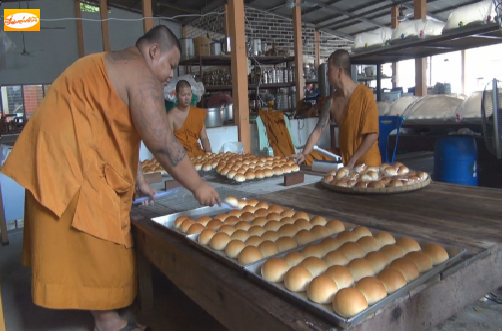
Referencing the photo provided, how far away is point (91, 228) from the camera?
173 centimetres

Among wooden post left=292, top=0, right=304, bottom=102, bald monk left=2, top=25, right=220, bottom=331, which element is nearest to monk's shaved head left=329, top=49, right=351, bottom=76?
bald monk left=2, top=25, right=220, bottom=331

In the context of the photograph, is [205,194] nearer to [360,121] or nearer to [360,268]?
[360,268]

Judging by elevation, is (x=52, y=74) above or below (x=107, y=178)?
above

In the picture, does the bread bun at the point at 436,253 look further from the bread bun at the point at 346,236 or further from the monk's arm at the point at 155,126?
the monk's arm at the point at 155,126

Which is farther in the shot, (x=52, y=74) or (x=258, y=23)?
Answer: (x=52, y=74)

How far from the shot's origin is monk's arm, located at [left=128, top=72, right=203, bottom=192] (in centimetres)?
167

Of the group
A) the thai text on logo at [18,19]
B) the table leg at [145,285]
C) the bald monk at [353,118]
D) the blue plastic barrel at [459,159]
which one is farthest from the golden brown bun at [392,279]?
the thai text on logo at [18,19]

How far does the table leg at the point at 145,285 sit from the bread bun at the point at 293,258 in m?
1.27

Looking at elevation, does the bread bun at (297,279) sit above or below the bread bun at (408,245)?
below

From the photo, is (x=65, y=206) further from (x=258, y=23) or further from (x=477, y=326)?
(x=258, y=23)

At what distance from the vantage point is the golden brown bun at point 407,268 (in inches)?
43.3

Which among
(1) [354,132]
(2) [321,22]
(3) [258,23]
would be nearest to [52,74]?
(3) [258,23]

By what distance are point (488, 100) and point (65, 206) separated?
322 centimetres

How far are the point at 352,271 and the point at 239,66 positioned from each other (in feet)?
13.7
